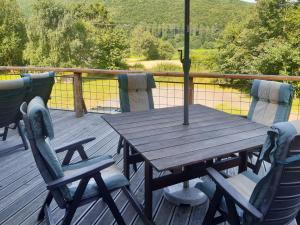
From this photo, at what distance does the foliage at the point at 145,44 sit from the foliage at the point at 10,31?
8.64 m

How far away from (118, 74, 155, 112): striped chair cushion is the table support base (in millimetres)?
1221

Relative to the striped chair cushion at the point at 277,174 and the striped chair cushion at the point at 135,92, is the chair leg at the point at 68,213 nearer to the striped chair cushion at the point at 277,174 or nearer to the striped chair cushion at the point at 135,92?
the striped chair cushion at the point at 277,174

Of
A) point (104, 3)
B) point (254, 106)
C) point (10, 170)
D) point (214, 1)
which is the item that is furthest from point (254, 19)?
point (10, 170)

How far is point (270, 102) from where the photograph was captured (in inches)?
122

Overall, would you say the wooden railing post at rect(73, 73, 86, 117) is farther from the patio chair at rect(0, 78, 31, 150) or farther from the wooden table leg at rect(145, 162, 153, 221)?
the wooden table leg at rect(145, 162, 153, 221)

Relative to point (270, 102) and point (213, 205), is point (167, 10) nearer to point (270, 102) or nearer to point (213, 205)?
point (270, 102)

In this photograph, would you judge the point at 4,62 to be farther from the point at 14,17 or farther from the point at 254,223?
the point at 254,223

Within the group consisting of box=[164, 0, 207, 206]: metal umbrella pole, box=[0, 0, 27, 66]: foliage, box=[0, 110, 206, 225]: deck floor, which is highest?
box=[0, 0, 27, 66]: foliage

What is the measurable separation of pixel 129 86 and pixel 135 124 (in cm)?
112

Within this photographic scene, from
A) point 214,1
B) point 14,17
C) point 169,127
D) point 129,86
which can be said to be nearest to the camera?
point 169,127

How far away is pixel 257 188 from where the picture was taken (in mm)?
1530

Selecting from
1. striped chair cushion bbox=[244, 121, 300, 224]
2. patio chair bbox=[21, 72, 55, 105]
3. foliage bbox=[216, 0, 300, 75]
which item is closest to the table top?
striped chair cushion bbox=[244, 121, 300, 224]

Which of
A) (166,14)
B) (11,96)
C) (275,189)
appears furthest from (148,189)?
(166,14)

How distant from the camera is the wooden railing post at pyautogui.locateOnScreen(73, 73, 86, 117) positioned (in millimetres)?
5270
